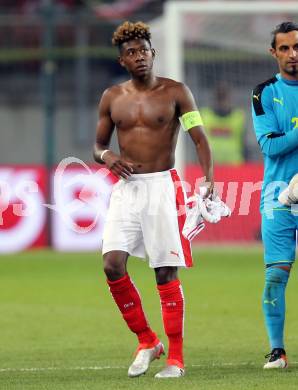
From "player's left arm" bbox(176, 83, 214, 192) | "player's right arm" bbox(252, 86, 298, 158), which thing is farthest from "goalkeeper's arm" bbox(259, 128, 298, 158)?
"player's left arm" bbox(176, 83, 214, 192)

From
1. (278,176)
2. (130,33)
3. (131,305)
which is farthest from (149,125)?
(131,305)

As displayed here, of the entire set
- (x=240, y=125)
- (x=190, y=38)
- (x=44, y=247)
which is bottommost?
(x=44, y=247)

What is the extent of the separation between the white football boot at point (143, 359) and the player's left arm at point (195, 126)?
45.6 inches

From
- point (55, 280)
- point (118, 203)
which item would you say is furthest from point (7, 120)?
point (118, 203)

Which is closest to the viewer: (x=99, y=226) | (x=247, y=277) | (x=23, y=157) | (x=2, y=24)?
(x=247, y=277)

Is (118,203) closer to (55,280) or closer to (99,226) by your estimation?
(55,280)

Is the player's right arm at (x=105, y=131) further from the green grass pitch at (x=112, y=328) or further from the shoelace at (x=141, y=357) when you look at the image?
the green grass pitch at (x=112, y=328)

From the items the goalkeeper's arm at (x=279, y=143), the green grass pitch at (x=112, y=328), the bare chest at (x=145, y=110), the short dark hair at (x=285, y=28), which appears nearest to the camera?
the green grass pitch at (x=112, y=328)

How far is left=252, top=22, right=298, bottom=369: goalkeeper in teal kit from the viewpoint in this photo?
8.65 m

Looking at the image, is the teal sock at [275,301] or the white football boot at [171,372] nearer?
the white football boot at [171,372]

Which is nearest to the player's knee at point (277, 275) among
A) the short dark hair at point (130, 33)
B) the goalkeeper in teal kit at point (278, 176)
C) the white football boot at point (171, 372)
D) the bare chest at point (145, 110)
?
the goalkeeper in teal kit at point (278, 176)

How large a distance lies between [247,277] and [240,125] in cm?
560

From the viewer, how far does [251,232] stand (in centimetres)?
2094

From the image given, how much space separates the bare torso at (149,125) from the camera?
346 inches
